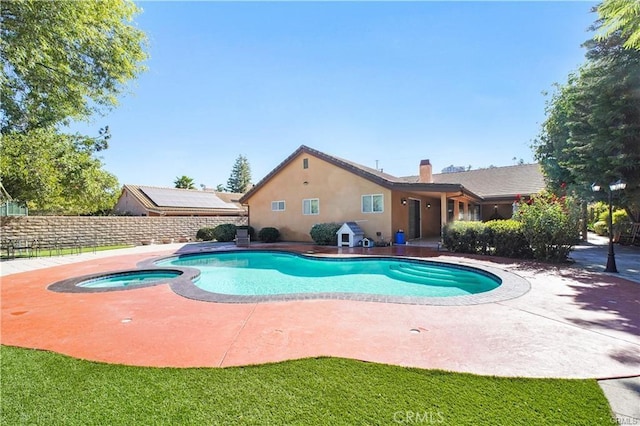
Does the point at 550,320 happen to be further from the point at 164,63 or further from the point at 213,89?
the point at 213,89

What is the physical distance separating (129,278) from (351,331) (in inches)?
364

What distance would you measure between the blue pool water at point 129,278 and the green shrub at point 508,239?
1216cm

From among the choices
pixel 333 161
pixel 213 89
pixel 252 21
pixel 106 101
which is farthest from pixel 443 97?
pixel 106 101

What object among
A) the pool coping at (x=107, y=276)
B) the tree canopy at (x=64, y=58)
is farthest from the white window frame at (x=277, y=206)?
the tree canopy at (x=64, y=58)

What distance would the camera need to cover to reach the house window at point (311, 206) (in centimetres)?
1975

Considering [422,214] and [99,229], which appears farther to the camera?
[422,214]

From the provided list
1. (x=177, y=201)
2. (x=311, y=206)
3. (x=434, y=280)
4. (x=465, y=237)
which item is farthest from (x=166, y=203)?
(x=434, y=280)

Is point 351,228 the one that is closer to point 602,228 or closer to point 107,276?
point 107,276

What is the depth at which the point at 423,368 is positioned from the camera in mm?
3566

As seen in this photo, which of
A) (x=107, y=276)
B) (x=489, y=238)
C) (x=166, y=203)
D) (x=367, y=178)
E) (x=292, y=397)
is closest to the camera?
(x=292, y=397)

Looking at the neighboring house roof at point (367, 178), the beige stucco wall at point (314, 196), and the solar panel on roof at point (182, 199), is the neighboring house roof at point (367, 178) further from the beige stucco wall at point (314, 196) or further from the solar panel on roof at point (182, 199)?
the solar panel on roof at point (182, 199)

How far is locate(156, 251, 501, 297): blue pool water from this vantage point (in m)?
8.97

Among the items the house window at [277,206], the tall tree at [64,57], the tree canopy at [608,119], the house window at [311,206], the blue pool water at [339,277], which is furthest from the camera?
the house window at [277,206]

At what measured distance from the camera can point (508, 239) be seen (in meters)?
12.0
